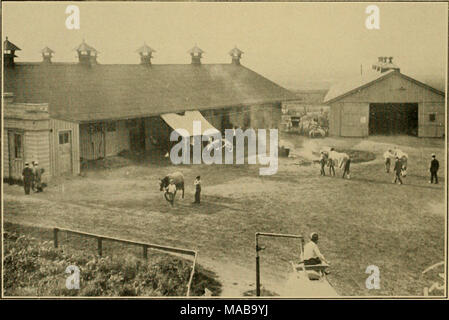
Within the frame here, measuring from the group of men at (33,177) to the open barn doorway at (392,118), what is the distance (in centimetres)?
486

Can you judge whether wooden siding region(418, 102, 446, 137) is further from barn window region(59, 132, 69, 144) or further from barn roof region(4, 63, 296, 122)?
barn window region(59, 132, 69, 144)

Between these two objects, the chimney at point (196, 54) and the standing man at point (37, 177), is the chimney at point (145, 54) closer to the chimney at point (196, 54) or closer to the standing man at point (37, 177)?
the chimney at point (196, 54)

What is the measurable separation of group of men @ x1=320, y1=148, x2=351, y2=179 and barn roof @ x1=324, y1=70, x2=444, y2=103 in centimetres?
83

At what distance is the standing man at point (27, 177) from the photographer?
257 inches

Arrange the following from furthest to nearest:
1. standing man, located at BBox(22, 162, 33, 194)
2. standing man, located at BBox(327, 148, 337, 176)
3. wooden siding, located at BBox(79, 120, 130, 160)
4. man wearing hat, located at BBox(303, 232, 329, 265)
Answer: standing man, located at BBox(327, 148, 337, 176) → wooden siding, located at BBox(79, 120, 130, 160) → standing man, located at BBox(22, 162, 33, 194) → man wearing hat, located at BBox(303, 232, 329, 265)

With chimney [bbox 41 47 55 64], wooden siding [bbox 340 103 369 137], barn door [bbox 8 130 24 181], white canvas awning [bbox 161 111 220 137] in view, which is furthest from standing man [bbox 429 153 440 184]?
barn door [bbox 8 130 24 181]

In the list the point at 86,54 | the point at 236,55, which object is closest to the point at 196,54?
the point at 236,55

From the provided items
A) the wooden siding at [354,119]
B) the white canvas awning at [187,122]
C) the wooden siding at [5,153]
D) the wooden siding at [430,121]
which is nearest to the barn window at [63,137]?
the wooden siding at [5,153]

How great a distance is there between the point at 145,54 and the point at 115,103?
867mm

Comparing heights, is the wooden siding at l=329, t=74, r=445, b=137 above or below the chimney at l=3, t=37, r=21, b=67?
below

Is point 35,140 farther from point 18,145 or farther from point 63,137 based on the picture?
point 63,137

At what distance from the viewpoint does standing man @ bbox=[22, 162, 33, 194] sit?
21.4 feet
